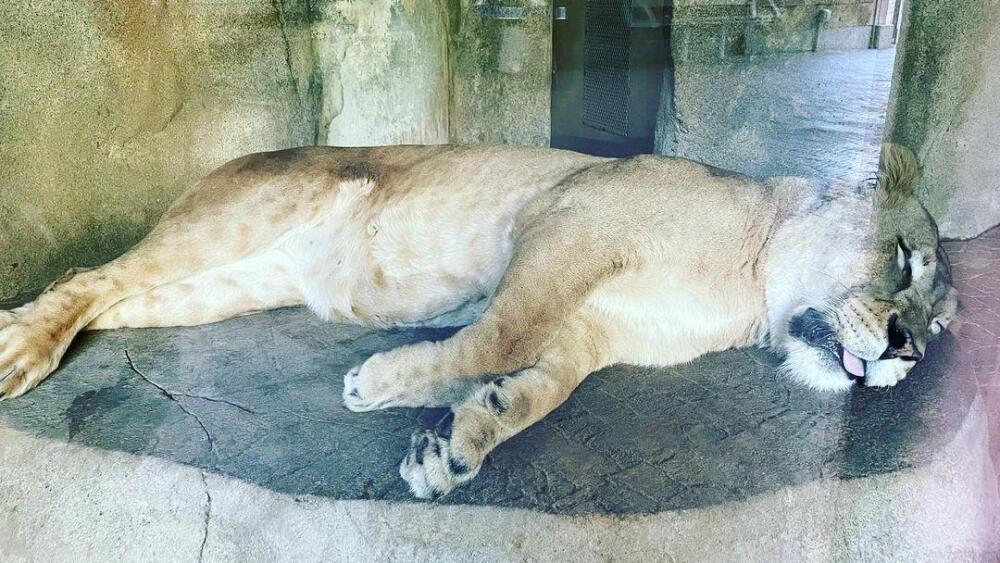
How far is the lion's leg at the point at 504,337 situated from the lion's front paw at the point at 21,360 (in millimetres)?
952

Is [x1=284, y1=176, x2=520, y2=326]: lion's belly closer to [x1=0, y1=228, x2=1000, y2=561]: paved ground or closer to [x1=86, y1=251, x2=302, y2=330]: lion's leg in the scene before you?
[x1=86, y1=251, x2=302, y2=330]: lion's leg

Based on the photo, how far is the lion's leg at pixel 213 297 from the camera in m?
2.96

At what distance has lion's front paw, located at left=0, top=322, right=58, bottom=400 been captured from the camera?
2383 mm

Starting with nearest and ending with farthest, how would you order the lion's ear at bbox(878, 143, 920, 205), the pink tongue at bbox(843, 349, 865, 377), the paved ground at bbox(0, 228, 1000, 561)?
1. the paved ground at bbox(0, 228, 1000, 561)
2. the lion's ear at bbox(878, 143, 920, 205)
3. the pink tongue at bbox(843, 349, 865, 377)

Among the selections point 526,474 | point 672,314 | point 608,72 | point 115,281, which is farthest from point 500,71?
point 526,474

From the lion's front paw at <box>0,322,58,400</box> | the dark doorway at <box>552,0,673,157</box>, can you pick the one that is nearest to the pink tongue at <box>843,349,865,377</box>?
the dark doorway at <box>552,0,673,157</box>

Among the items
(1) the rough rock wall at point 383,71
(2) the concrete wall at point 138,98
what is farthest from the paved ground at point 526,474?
(1) the rough rock wall at point 383,71

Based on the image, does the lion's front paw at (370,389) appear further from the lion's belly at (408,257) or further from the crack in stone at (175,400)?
the lion's belly at (408,257)

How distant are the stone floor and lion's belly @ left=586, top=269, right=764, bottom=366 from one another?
0.22 ft

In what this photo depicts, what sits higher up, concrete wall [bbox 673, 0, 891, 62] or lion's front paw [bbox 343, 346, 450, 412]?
concrete wall [bbox 673, 0, 891, 62]

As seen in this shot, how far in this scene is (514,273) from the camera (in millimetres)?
2520

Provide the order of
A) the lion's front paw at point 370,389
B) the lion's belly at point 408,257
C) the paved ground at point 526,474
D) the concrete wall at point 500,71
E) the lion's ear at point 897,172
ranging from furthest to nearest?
the concrete wall at point 500,71, the lion's belly at point 408,257, the lion's front paw at point 370,389, the lion's ear at point 897,172, the paved ground at point 526,474

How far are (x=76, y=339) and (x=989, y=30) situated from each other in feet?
11.3

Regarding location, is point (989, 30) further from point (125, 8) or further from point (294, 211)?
point (125, 8)
